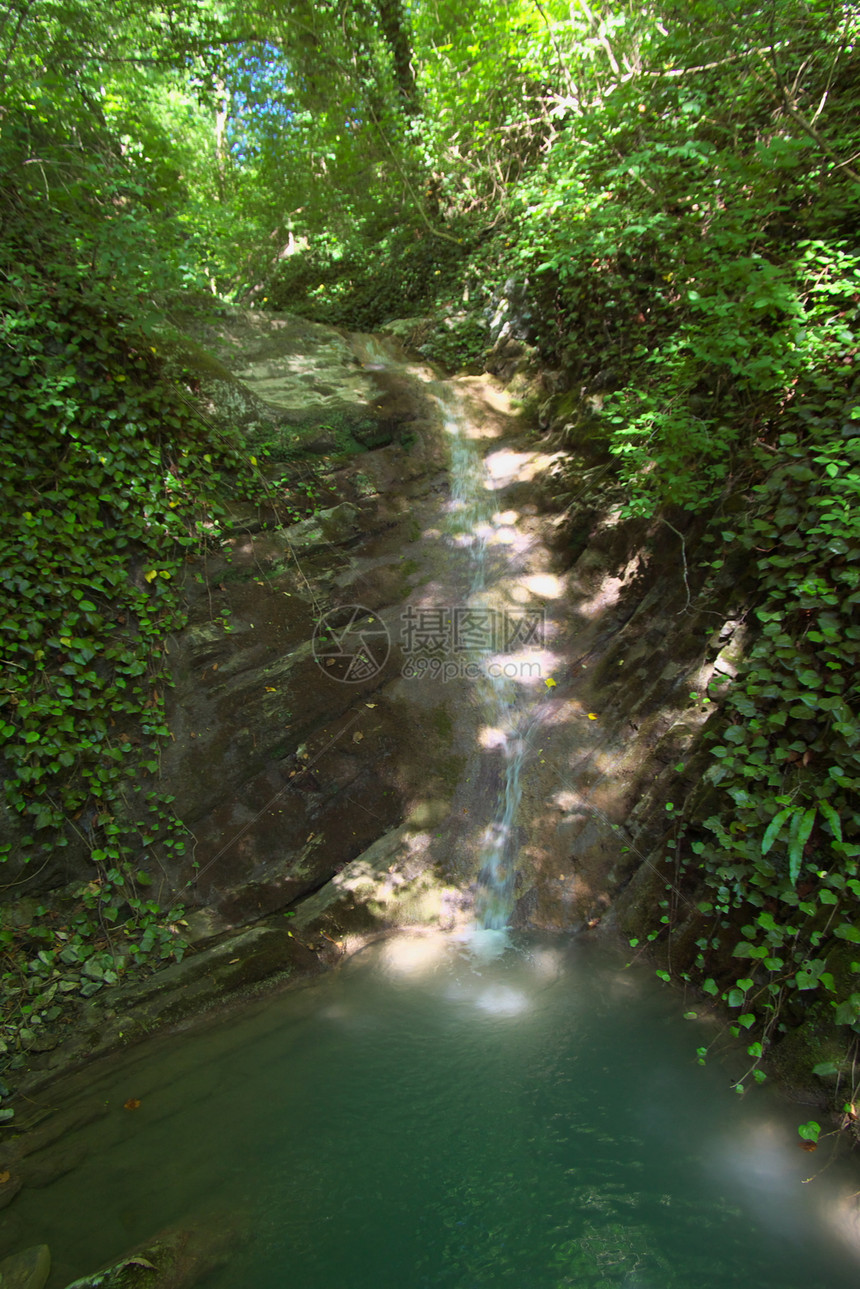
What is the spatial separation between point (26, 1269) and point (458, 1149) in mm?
2004

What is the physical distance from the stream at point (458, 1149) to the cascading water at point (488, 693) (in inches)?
24.2

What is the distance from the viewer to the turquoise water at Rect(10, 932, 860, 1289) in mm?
2668

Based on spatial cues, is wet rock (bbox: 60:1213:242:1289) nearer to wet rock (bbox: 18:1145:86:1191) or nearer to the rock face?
wet rock (bbox: 18:1145:86:1191)

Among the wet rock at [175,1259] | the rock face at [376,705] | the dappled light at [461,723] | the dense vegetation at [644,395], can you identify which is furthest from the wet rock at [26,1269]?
the dense vegetation at [644,395]

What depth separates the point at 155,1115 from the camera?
3496 millimetres

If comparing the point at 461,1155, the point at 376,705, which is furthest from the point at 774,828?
the point at 376,705

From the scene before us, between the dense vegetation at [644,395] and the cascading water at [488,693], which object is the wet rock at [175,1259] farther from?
the cascading water at [488,693]

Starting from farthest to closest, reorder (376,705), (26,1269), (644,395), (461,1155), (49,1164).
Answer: (376,705) < (644,395) < (49,1164) < (461,1155) < (26,1269)

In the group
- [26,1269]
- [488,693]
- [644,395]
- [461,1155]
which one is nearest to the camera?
[26,1269]

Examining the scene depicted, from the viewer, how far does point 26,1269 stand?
8.79 ft

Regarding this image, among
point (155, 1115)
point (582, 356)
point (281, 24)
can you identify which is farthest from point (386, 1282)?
point (281, 24)

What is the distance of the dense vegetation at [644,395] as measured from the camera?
11.3 feet

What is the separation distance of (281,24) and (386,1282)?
14303 mm

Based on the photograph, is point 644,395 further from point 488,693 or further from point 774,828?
point 774,828
